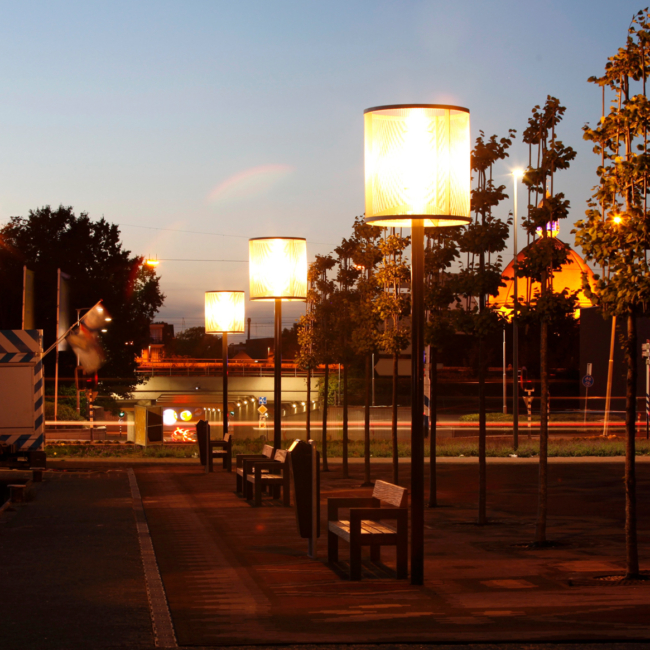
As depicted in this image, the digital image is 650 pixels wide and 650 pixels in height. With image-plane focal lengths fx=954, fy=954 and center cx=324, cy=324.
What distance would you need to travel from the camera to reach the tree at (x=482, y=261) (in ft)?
40.6

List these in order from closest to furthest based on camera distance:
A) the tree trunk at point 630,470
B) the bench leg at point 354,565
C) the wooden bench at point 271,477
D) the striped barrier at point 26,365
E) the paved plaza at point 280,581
Result: the paved plaza at point 280,581
the tree trunk at point 630,470
the bench leg at point 354,565
the wooden bench at point 271,477
the striped barrier at point 26,365

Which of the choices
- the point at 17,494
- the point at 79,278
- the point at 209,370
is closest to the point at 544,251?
the point at 17,494

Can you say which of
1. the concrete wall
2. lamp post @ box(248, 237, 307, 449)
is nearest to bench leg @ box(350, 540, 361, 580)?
lamp post @ box(248, 237, 307, 449)

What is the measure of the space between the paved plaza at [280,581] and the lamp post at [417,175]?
1343 millimetres

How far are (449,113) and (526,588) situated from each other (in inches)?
167

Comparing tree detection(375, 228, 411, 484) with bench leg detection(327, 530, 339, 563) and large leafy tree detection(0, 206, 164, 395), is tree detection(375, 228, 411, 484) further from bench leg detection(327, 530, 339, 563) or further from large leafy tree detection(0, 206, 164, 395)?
large leafy tree detection(0, 206, 164, 395)

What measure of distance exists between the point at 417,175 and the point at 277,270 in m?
8.30

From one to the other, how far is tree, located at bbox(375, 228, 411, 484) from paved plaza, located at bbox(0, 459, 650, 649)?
297 centimetres

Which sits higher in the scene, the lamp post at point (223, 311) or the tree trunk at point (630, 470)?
the lamp post at point (223, 311)

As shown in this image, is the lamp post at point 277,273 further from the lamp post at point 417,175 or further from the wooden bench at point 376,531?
the lamp post at point 417,175

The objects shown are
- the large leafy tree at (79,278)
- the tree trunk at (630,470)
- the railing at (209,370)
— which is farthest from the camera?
the railing at (209,370)

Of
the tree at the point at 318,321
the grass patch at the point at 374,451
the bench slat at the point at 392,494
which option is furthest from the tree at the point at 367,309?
the grass patch at the point at 374,451

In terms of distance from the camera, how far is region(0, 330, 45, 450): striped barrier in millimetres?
18891

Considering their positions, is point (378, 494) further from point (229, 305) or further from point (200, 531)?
point (229, 305)
